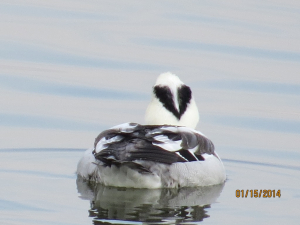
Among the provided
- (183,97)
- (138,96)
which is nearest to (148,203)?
(183,97)

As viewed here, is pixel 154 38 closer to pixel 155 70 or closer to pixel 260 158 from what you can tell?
pixel 155 70

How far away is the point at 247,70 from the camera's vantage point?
20844 mm

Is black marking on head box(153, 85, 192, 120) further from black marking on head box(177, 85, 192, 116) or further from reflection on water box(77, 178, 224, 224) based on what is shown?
Answer: reflection on water box(77, 178, 224, 224)

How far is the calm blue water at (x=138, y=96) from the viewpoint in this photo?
11031 millimetres

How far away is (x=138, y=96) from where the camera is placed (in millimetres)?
18266

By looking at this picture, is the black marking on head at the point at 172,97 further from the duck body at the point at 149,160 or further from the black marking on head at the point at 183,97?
the duck body at the point at 149,160

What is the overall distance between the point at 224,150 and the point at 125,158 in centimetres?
374

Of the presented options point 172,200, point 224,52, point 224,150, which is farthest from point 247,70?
point 172,200

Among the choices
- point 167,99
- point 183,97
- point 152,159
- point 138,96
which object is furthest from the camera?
point 138,96

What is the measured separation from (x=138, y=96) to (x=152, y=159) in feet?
22.1

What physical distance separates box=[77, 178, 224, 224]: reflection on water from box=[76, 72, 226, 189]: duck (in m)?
0.12

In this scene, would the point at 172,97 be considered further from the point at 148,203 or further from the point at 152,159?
the point at 148,203
